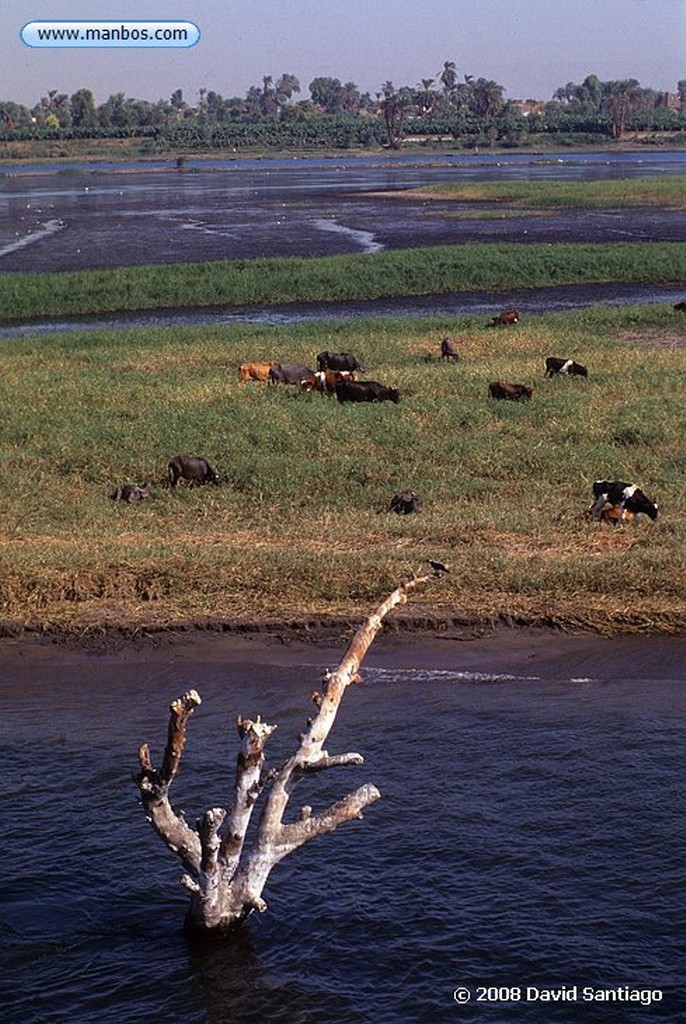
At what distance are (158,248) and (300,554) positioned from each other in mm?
34783

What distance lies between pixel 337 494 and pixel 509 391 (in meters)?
4.81

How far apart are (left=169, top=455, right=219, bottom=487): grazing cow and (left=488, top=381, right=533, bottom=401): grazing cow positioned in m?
5.14

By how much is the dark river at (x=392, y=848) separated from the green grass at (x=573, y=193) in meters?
49.8

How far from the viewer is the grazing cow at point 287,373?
19891 mm

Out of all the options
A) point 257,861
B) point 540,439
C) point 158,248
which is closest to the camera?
point 257,861

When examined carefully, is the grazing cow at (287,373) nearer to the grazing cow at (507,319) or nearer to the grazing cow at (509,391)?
the grazing cow at (509,391)

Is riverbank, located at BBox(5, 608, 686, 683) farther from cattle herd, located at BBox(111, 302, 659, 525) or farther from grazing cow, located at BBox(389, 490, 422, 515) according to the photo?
grazing cow, located at BBox(389, 490, 422, 515)

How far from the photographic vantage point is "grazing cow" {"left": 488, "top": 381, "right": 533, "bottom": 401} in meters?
18.0

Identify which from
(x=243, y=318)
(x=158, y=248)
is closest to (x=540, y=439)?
(x=243, y=318)

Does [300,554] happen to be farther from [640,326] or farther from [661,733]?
[640,326]

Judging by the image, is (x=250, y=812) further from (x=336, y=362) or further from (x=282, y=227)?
(x=282, y=227)

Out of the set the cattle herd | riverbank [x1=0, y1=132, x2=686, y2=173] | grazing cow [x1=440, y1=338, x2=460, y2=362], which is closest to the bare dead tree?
the cattle herd

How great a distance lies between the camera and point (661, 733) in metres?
9.10

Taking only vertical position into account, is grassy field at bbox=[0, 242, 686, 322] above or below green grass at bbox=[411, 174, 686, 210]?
below
